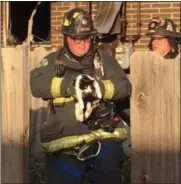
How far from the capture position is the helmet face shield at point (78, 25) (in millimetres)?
4902

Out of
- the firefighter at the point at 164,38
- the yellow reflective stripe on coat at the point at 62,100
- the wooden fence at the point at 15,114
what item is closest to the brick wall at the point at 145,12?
the firefighter at the point at 164,38

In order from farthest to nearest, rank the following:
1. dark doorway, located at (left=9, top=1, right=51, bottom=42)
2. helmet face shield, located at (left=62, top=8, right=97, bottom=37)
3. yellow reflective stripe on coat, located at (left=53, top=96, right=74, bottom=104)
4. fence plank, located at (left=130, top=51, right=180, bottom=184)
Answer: dark doorway, located at (left=9, top=1, right=51, bottom=42)
helmet face shield, located at (left=62, top=8, right=97, bottom=37)
yellow reflective stripe on coat, located at (left=53, top=96, right=74, bottom=104)
fence plank, located at (left=130, top=51, right=180, bottom=184)

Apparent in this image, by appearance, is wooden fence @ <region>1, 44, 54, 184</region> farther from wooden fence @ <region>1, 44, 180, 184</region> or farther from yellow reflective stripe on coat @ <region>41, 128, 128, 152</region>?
yellow reflective stripe on coat @ <region>41, 128, 128, 152</region>

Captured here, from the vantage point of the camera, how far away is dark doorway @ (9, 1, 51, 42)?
1155cm

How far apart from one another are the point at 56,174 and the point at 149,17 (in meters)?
5.39

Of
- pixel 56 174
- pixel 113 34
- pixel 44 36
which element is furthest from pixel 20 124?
pixel 44 36

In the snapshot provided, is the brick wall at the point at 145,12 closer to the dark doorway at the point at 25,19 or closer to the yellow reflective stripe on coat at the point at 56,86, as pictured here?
the dark doorway at the point at 25,19

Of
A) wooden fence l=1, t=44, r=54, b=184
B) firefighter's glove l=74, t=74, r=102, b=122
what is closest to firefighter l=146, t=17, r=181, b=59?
firefighter's glove l=74, t=74, r=102, b=122

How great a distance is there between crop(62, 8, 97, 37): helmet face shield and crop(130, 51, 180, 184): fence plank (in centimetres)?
74

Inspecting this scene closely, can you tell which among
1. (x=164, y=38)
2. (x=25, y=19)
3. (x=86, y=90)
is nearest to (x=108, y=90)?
(x=86, y=90)

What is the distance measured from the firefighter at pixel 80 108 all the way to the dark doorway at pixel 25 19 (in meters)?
6.56

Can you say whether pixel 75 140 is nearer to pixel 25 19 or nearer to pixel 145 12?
pixel 145 12

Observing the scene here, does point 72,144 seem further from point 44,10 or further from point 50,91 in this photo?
point 44,10

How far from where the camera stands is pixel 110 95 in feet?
14.9
